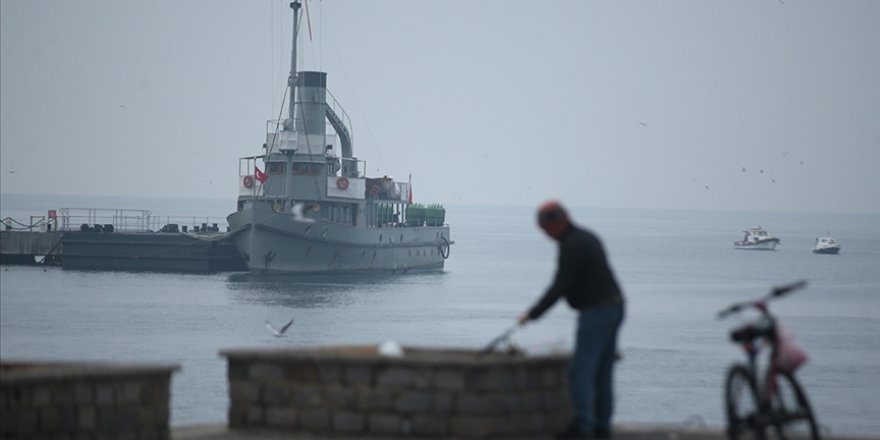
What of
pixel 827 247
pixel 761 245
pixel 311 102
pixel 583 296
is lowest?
pixel 583 296

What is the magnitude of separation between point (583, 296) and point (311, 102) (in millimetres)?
72885

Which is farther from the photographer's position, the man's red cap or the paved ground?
the paved ground

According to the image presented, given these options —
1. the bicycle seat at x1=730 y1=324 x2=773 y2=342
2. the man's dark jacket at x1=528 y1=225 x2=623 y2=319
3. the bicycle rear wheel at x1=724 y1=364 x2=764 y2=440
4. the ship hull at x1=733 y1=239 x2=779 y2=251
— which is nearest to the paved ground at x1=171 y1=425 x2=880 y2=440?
the bicycle rear wheel at x1=724 y1=364 x2=764 y2=440

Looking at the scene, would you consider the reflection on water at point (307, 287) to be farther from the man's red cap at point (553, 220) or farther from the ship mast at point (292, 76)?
the man's red cap at point (553, 220)

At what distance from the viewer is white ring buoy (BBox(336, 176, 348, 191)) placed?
80.0m

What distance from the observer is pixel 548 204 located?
1120cm

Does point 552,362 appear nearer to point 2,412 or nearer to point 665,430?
point 665,430

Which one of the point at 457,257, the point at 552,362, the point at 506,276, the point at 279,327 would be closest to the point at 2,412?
the point at 552,362

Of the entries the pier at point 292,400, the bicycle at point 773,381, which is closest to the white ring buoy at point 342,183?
the pier at point 292,400

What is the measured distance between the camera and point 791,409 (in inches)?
414

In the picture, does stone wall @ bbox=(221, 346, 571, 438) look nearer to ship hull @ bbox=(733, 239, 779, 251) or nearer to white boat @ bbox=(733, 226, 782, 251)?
white boat @ bbox=(733, 226, 782, 251)

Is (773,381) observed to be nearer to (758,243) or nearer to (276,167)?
(276,167)

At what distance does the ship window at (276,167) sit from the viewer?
259 ft

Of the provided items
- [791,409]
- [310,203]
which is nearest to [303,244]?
[310,203]
